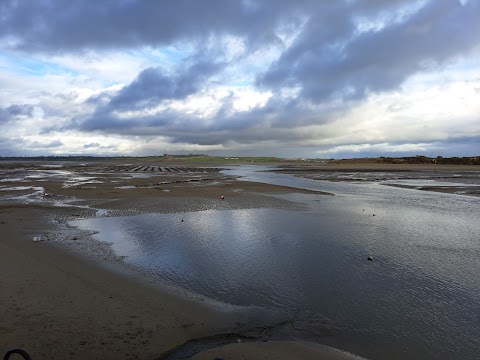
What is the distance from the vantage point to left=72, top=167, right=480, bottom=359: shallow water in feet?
22.1

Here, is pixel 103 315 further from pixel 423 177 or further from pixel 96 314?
pixel 423 177

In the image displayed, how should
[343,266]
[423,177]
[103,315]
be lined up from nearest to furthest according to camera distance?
[103,315] → [343,266] → [423,177]

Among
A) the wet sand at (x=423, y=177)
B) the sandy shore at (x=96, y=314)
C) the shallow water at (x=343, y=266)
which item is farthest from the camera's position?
the wet sand at (x=423, y=177)

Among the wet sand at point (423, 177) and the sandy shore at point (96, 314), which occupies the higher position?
the wet sand at point (423, 177)

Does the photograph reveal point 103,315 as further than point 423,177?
No

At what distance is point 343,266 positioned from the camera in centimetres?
1045

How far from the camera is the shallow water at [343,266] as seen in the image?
6.75m

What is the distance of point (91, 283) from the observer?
28.0ft

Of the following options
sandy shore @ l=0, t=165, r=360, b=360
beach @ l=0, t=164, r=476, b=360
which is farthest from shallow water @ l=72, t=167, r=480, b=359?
sandy shore @ l=0, t=165, r=360, b=360

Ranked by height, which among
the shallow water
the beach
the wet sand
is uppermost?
the wet sand

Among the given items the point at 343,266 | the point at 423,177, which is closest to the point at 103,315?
the point at 343,266

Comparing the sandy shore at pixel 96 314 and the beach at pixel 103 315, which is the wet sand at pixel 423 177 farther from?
the sandy shore at pixel 96 314

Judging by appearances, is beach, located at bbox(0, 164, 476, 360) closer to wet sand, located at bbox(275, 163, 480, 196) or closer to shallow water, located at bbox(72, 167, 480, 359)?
shallow water, located at bbox(72, 167, 480, 359)

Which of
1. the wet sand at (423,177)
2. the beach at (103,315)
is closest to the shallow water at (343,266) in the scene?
the beach at (103,315)
